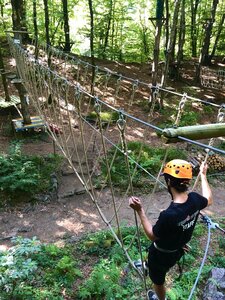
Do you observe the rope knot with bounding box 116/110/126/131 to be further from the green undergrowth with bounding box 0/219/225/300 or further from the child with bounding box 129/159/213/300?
the green undergrowth with bounding box 0/219/225/300

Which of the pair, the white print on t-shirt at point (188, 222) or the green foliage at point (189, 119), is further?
the green foliage at point (189, 119)

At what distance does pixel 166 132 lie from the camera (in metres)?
0.92

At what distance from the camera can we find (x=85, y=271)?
11.3 ft

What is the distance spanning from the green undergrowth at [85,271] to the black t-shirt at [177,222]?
3.31 feet

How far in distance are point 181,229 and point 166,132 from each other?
868mm

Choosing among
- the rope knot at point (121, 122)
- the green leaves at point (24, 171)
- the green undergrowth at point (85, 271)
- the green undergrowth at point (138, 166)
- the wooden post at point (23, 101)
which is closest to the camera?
the rope knot at point (121, 122)

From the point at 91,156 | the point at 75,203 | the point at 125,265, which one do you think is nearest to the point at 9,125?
the point at 91,156

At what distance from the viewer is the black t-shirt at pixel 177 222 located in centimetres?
155

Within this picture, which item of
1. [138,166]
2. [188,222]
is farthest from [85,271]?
[138,166]

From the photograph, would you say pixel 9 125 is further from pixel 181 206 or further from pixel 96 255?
pixel 181 206

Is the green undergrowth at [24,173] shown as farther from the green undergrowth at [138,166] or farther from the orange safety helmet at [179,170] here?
the orange safety helmet at [179,170]

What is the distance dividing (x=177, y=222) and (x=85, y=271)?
2.25m

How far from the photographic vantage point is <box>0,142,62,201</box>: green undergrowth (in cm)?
488

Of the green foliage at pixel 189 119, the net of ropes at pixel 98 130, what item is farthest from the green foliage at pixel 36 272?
the green foliage at pixel 189 119
